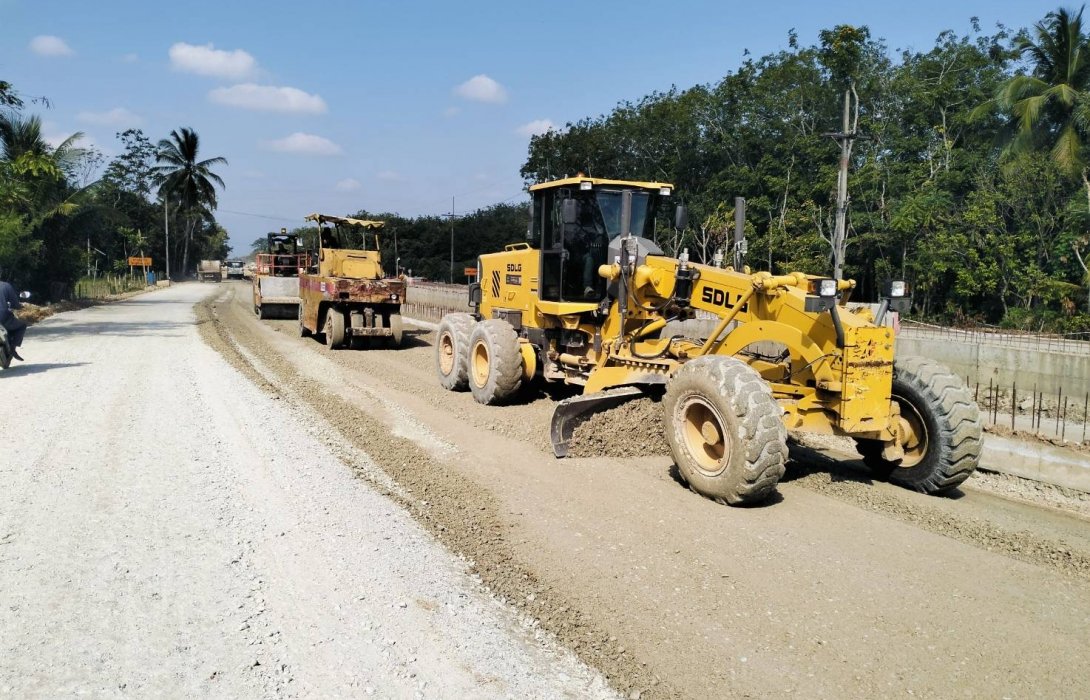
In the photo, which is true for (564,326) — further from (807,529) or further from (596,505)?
(807,529)

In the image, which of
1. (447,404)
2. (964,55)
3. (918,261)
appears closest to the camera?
(447,404)

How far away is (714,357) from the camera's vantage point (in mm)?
5918

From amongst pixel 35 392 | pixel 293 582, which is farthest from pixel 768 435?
pixel 35 392

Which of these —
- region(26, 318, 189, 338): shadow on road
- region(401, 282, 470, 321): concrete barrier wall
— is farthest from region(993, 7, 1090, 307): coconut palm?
region(26, 318, 189, 338): shadow on road

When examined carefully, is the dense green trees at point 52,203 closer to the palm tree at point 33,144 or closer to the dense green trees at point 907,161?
the palm tree at point 33,144

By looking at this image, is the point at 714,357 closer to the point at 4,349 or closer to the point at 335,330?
the point at 4,349

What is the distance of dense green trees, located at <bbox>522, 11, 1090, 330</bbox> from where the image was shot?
26500mm

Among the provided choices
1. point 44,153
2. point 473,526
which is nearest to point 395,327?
point 473,526

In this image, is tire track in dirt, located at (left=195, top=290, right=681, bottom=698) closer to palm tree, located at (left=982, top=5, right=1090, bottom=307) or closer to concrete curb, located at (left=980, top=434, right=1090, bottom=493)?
concrete curb, located at (left=980, top=434, right=1090, bottom=493)

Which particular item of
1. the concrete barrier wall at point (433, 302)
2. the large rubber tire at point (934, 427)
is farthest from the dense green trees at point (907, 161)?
the large rubber tire at point (934, 427)

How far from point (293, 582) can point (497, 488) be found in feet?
6.97

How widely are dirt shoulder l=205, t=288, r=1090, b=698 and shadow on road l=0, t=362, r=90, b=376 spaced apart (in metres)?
7.07

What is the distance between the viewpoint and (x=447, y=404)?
32.2 feet

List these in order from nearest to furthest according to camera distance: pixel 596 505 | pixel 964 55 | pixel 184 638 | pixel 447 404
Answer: pixel 184 638
pixel 596 505
pixel 447 404
pixel 964 55
